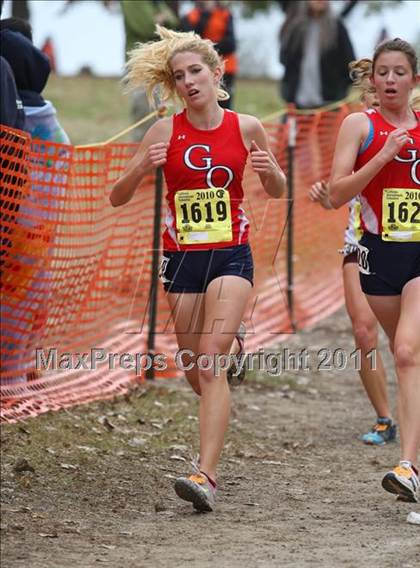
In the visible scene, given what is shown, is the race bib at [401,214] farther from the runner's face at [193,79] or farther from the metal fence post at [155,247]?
the metal fence post at [155,247]

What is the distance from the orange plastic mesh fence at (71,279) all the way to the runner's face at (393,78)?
1521 mm

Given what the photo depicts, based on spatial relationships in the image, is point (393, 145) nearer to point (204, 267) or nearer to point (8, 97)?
point (204, 267)

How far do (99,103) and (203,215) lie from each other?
1917cm

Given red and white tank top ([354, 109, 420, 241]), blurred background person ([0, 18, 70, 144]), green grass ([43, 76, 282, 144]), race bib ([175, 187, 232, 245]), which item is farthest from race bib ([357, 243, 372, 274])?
green grass ([43, 76, 282, 144])

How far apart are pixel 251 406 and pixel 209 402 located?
9.74 ft

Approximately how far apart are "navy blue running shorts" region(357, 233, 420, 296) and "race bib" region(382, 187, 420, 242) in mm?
45

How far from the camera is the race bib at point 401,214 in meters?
6.59

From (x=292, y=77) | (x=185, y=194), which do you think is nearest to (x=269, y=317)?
(x=292, y=77)

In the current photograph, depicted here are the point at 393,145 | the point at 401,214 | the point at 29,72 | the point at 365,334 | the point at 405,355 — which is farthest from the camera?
the point at 29,72

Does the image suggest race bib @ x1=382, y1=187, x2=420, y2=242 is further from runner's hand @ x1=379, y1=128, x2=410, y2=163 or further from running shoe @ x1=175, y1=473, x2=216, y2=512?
running shoe @ x1=175, y1=473, x2=216, y2=512

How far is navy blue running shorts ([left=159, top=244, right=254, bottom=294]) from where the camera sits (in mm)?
6680

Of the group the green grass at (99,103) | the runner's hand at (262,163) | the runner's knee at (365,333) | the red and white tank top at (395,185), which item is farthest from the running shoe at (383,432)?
the green grass at (99,103)

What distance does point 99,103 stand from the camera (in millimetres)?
25484

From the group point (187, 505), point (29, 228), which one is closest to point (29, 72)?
point (29, 228)
